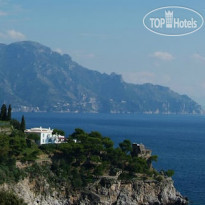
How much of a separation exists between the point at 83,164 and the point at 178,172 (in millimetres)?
26460

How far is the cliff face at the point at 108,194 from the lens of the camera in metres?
59.1

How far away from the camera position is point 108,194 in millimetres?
62875

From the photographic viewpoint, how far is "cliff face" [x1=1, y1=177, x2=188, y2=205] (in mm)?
59062

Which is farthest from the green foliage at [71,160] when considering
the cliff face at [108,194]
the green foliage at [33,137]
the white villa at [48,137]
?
the white villa at [48,137]

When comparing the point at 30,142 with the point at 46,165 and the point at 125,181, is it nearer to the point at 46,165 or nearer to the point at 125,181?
the point at 46,165

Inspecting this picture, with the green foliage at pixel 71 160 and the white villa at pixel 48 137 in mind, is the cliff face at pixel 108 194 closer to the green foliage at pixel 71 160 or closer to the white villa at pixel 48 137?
the green foliage at pixel 71 160

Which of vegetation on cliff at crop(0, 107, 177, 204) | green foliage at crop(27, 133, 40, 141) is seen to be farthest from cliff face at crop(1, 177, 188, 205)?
green foliage at crop(27, 133, 40, 141)

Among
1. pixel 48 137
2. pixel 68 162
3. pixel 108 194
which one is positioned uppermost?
pixel 48 137

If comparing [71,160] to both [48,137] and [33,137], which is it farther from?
[48,137]

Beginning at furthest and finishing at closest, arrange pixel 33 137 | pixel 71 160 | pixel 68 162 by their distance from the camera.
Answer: pixel 33 137 → pixel 71 160 → pixel 68 162

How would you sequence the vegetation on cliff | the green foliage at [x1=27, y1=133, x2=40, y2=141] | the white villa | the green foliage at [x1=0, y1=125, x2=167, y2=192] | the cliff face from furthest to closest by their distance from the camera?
the white villa
the green foliage at [x1=27, y1=133, x2=40, y2=141]
the green foliage at [x1=0, y1=125, x2=167, y2=192]
the vegetation on cliff
the cliff face

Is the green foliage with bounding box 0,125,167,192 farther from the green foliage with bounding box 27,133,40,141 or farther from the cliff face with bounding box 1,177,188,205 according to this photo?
the cliff face with bounding box 1,177,188,205

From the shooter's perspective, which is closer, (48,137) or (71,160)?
(71,160)

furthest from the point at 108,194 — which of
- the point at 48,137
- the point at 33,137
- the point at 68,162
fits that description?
the point at 48,137
